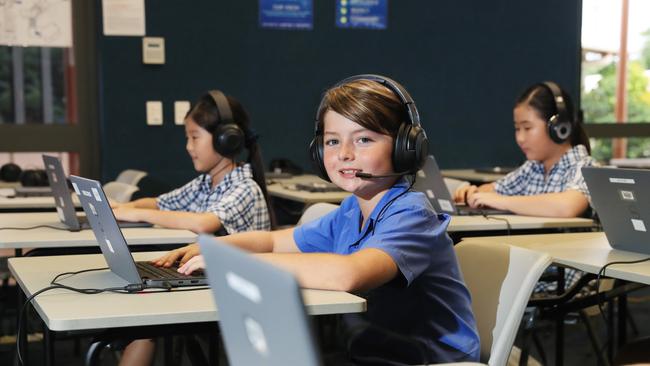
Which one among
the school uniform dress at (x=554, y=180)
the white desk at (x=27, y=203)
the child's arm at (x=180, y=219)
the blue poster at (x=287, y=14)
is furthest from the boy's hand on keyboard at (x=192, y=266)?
the blue poster at (x=287, y=14)

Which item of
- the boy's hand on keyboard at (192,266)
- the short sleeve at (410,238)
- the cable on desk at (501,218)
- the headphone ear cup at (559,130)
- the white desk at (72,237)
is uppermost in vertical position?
the headphone ear cup at (559,130)

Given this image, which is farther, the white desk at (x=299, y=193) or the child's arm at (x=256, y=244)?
the white desk at (x=299, y=193)

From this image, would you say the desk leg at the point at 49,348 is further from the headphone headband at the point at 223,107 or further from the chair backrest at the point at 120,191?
the chair backrest at the point at 120,191

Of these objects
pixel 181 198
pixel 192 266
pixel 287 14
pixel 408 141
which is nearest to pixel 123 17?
pixel 287 14

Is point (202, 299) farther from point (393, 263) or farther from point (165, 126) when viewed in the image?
point (165, 126)

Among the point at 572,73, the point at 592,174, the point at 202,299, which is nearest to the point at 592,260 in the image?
the point at 592,174

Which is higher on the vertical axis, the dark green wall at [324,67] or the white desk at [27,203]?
the dark green wall at [324,67]

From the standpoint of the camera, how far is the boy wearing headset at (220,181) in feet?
9.53

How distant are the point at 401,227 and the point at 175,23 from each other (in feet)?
12.7

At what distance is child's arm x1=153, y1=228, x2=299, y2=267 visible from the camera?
6.77 feet

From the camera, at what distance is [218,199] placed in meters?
3.12

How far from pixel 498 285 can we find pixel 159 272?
738 millimetres

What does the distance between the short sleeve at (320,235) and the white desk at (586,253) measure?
1.31ft

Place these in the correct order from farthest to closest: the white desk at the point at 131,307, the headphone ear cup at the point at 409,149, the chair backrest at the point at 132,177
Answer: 1. the chair backrest at the point at 132,177
2. the headphone ear cup at the point at 409,149
3. the white desk at the point at 131,307
